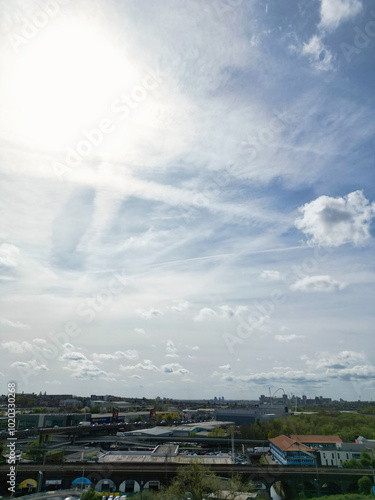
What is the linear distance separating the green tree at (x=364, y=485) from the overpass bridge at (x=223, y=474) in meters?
2.39

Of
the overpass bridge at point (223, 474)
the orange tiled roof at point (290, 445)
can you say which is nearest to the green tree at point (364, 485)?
the overpass bridge at point (223, 474)

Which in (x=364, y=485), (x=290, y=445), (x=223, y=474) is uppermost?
(x=290, y=445)

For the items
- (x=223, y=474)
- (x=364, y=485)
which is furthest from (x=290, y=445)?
(x=223, y=474)

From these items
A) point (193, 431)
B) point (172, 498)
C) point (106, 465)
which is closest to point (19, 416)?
point (193, 431)

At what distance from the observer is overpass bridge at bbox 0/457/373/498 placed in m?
40.2

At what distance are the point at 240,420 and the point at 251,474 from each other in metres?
A: 91.5

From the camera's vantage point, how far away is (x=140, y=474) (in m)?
40.5

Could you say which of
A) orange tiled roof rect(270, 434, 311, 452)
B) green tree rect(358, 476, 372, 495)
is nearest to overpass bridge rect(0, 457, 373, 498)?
green tree rect(358, 476, 372, 495)

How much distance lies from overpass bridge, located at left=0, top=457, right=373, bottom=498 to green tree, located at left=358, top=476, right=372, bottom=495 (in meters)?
2.39

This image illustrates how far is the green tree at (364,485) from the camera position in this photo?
3762 centimetres

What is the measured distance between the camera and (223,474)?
4169 centimetres

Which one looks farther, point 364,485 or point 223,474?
point 223,474

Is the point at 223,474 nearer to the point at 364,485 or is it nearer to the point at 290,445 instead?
the point at 364,485

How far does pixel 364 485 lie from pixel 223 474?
16195 mm
